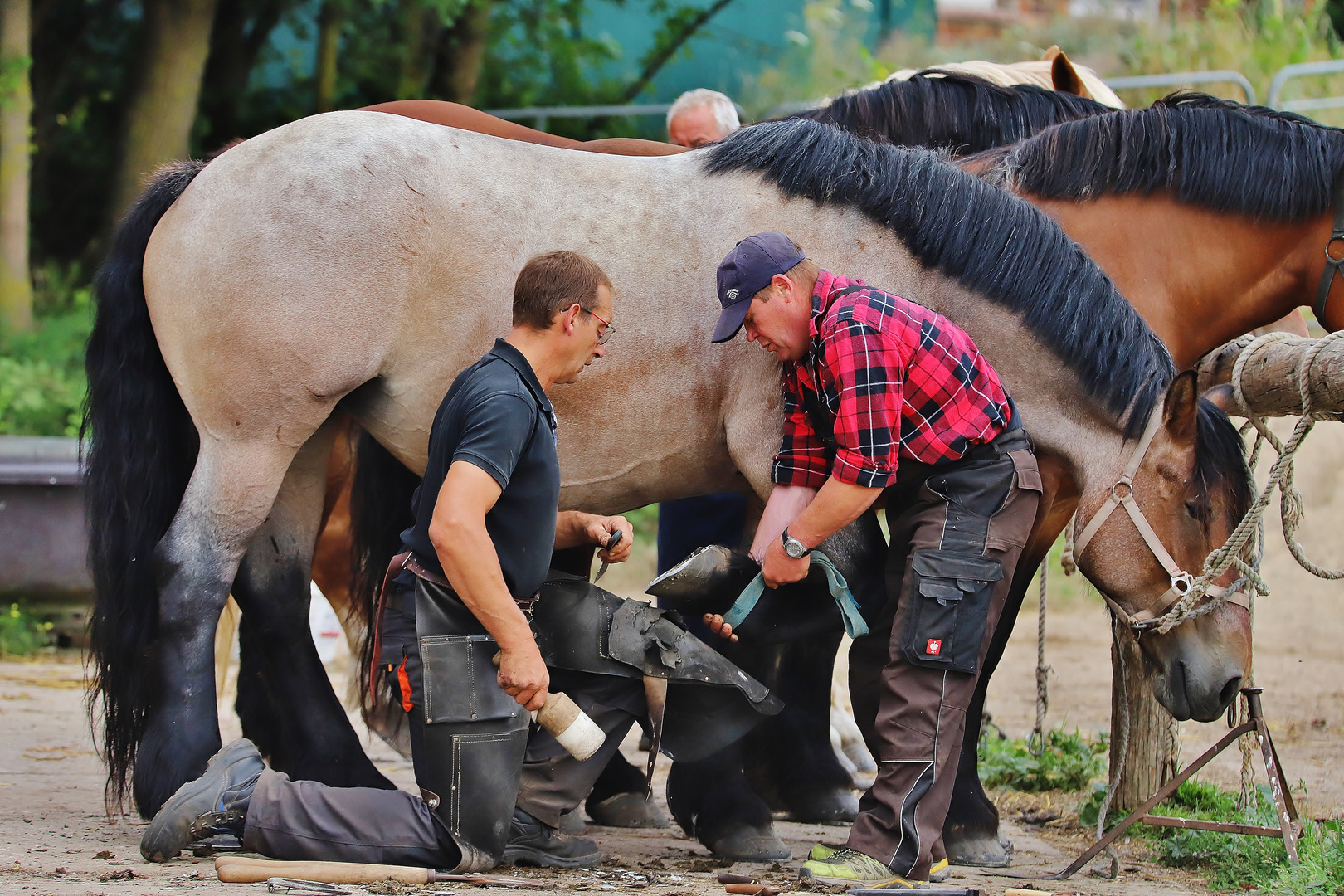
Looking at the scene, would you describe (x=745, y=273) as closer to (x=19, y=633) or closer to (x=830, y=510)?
(x=830, y=510)

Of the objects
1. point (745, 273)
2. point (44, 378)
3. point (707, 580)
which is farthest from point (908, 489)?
point (44, 378)

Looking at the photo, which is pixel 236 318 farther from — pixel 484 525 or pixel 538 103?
pixel 538 103

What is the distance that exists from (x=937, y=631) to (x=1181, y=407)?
0.92m

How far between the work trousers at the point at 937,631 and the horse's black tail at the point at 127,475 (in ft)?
6.75

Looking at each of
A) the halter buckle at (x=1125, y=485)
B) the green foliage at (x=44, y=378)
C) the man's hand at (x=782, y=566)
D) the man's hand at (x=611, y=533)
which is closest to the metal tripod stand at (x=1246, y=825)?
the halter buckle at (x=1125, y=485)

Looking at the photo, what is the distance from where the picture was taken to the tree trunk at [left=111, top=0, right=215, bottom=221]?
9.51m

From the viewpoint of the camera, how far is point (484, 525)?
116 inches

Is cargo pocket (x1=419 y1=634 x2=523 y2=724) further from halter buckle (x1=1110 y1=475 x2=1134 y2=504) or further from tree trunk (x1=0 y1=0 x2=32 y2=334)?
tree trunk (x1=0 y1=0 x2=32 y2=334)

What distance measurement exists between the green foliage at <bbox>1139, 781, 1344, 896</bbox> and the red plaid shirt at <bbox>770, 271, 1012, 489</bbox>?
1276 mm

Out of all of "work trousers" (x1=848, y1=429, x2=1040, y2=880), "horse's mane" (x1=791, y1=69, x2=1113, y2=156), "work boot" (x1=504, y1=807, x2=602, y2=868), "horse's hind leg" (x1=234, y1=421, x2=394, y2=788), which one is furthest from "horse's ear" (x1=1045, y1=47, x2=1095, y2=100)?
"work boot" (x1=504, y1=807, x2=602, y2=868)

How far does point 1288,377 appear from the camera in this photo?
3414 mm

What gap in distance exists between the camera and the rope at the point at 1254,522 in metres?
3.32

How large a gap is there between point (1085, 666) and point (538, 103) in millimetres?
7707

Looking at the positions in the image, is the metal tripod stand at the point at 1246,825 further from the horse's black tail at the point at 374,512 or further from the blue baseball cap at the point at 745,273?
the horse's black tail at the point at 374,512
